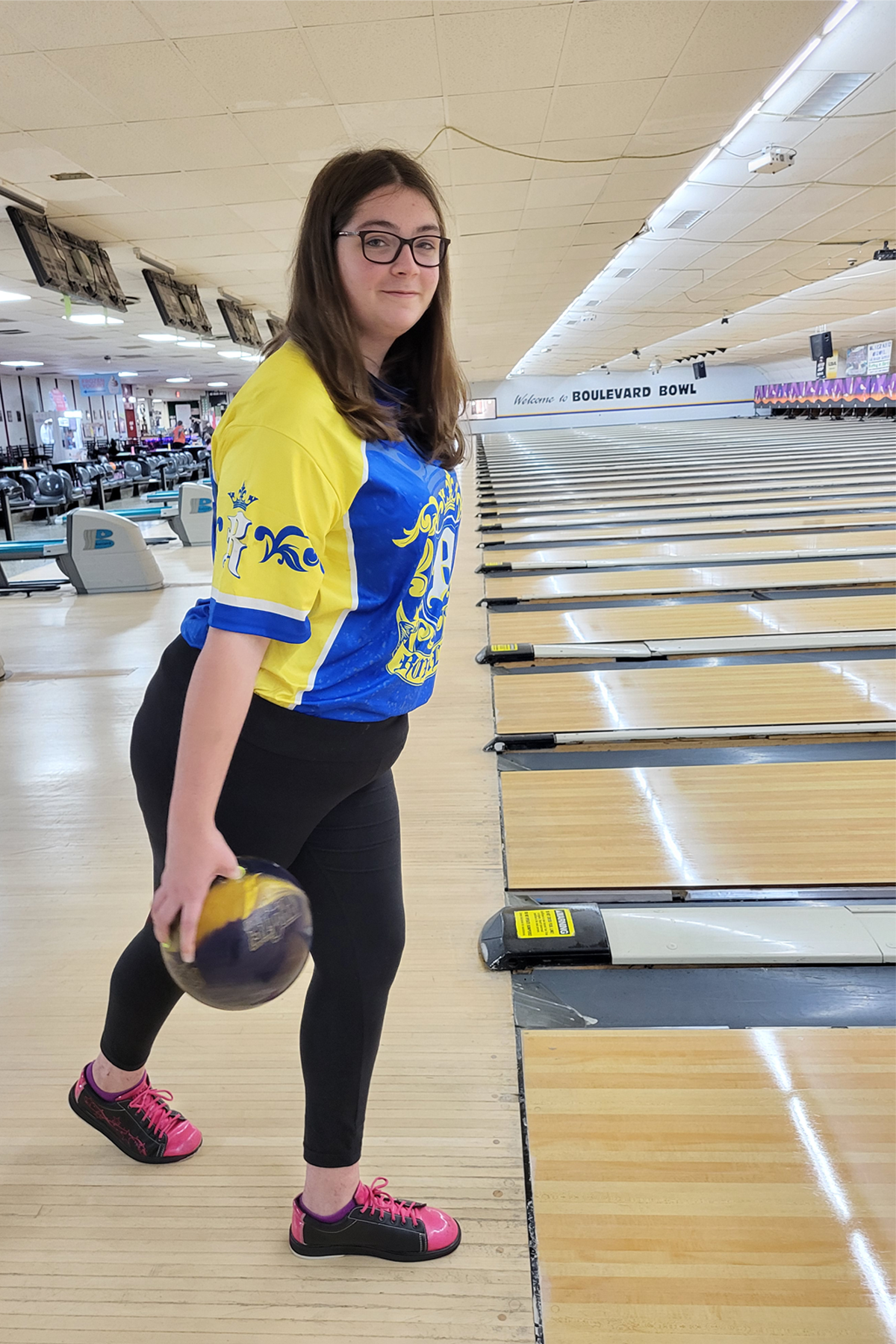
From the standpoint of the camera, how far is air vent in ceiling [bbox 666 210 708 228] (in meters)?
8.34

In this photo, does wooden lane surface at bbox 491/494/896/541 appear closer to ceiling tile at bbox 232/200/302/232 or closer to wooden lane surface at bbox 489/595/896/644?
wooden lane surface at bbox 489/595/896/644

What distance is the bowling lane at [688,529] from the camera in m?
7.05

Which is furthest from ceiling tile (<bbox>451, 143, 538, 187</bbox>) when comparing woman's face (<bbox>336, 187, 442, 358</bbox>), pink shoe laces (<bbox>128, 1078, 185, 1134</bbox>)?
pink shoe laces (<bbox>128, 1078, 185, 1134</bbox>)

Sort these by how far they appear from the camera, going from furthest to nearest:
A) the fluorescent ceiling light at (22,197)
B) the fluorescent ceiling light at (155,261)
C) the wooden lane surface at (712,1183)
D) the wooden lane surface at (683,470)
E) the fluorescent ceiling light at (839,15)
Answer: the wooden lane surface at (683,470) → the fluorescent ceiling light at (155,261) → the fluorescent ceiling light at (22,197) → the fluorescent ceiling light at (839,15) → the wooden lane surface at (712,1183)

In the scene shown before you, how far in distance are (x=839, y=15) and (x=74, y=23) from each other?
3581mm

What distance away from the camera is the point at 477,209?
7410 mm

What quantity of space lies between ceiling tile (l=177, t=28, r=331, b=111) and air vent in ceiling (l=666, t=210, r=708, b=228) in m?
4.67

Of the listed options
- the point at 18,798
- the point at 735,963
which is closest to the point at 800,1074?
the point at 735,963

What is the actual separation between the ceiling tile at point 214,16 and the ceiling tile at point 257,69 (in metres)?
0.07

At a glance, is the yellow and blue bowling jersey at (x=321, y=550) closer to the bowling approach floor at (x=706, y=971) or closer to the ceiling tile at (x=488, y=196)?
the bowling approach floor at (x=706, y=971)

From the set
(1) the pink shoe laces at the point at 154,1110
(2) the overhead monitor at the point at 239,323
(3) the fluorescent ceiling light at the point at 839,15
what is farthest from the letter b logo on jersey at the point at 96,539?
(2) the overhead monitor at the point at 239,323

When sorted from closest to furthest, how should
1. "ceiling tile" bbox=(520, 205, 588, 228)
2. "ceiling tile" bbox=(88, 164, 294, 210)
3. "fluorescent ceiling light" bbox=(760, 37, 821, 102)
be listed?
"fluorescent ceiling light" bbox=(760, 37, 821, 102) → "ceiling tile" bbox=(88, 164, 294, 210) → "ceiling tile" bbox=(520, 205, 588, 228)

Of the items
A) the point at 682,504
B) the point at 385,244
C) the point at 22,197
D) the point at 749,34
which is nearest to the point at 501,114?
the point at 749,34

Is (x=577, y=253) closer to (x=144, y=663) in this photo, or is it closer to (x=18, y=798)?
(x=144, y=663)
